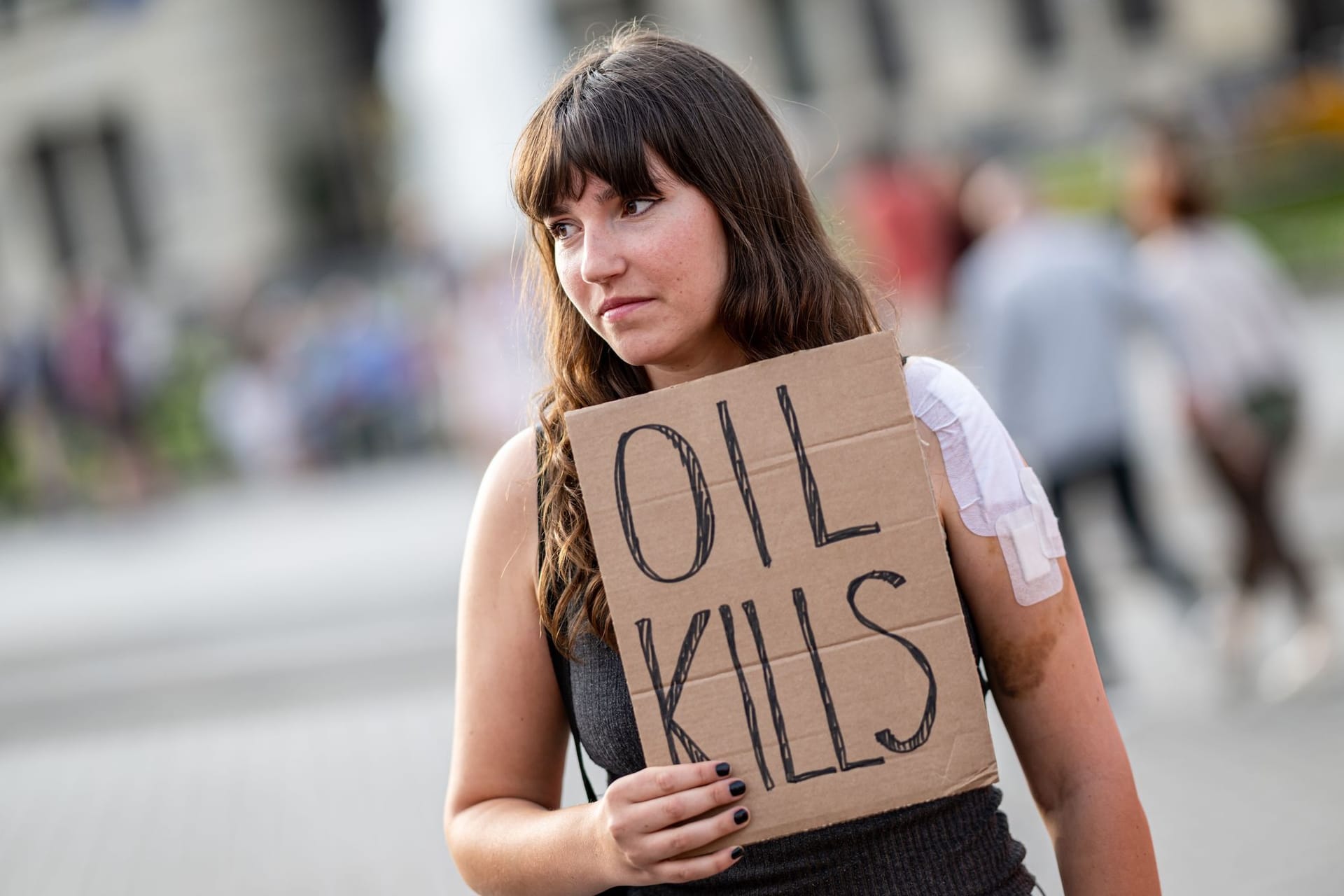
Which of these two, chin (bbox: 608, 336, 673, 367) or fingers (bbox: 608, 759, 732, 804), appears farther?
chin (bbox: 608, 336, 673, 367)

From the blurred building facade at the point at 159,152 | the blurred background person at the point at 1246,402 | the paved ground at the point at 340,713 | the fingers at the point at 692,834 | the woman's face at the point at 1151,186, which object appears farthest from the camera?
the blurred building facade at the point at 159,152

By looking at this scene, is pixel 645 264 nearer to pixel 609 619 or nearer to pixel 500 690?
pixel 609 619

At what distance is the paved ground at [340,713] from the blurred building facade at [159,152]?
1710 centimetres

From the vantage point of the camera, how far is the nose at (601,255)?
179cm

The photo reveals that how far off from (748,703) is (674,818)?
15 cm

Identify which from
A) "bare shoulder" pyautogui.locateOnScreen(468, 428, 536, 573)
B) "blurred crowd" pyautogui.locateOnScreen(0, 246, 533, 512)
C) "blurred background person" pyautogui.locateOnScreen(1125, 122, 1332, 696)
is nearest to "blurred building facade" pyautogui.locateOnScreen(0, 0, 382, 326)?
"blurred crowd" pyautogui.locateOnScreen(0, 246, 533, 512)

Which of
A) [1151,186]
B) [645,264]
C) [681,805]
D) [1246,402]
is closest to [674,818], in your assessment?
[681,805]

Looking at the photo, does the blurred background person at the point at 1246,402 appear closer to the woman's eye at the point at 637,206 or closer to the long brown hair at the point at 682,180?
the long brown hair at the point at 682,180

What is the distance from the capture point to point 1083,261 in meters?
6.09

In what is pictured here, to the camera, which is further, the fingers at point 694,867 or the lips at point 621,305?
the lips at point 621,305

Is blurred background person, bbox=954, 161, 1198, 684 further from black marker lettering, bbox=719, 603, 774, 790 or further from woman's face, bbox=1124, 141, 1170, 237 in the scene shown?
black marker lettering, bbox=719, 603, 774, 790

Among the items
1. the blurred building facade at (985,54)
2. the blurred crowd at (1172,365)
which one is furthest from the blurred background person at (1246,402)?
the blurred building facade at (985,54)

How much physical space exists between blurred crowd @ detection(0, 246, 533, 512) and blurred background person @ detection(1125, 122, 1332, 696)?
9160 millimetres

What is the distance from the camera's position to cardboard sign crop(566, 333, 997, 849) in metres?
1.72
